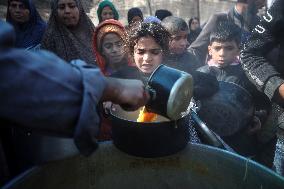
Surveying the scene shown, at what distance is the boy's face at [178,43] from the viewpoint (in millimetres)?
3197

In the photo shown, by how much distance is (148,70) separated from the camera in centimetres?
A: 229

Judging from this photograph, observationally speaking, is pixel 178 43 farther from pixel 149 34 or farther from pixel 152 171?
pixel 152 171

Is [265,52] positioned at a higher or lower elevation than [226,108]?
higher

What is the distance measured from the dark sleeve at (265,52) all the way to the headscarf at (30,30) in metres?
2.37

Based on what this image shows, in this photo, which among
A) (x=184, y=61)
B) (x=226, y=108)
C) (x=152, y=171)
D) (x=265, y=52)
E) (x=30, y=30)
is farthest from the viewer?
(x=30, y=30)

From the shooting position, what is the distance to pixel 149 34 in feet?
7.84

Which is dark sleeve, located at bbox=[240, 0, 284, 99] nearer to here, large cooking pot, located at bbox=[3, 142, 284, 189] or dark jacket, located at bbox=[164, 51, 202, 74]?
large cooking pot, located at bbox=[3, 142, 284, 189]

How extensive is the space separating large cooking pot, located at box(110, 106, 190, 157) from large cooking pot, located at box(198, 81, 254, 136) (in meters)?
0.85

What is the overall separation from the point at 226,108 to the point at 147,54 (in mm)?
700

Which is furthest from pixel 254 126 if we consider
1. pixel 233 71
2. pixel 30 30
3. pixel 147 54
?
pixel 30 30

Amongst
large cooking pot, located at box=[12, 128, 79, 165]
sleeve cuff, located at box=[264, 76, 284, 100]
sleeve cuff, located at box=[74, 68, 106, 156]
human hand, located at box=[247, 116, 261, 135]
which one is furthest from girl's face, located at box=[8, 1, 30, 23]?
sleeve cuff, located at box=[74, 68, 106, 156]

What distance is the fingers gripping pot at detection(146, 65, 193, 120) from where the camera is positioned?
1.14m

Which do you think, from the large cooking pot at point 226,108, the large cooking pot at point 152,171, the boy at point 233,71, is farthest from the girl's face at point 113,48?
the large cooking pot at point 152,171

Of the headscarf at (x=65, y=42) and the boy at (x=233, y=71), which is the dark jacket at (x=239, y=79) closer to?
the boy at (x=233, y=71)
